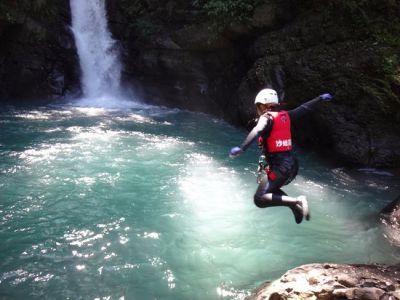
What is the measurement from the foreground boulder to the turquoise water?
764 millimetres

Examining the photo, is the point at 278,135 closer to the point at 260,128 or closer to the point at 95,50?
the point at 260,128

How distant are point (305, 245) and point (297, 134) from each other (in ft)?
19.1

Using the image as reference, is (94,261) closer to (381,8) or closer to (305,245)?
(305,245)

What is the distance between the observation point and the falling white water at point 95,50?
56.7 feet

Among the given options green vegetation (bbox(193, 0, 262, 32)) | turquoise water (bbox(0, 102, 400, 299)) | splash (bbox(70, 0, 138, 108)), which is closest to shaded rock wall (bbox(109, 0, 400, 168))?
green vegetation (bbox(193, 0, 262, 32))

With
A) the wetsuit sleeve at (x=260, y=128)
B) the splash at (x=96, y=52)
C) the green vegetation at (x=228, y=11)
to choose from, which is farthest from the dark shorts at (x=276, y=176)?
the splash at (x=96, y=52)

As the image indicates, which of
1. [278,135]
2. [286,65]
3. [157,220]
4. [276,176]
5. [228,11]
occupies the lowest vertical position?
[157,220]

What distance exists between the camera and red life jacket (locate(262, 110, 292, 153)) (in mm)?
5210

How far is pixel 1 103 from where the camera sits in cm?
1457

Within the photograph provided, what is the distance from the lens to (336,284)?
12.5 ft

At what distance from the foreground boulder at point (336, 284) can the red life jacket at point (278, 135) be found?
5.69 ft

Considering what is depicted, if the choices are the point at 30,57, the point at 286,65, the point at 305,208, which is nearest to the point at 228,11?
the point at 286,65

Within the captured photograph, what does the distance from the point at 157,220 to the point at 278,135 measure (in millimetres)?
2506

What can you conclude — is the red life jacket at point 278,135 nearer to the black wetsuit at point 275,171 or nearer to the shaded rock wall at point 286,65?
the black wetsuit at point 275,171
